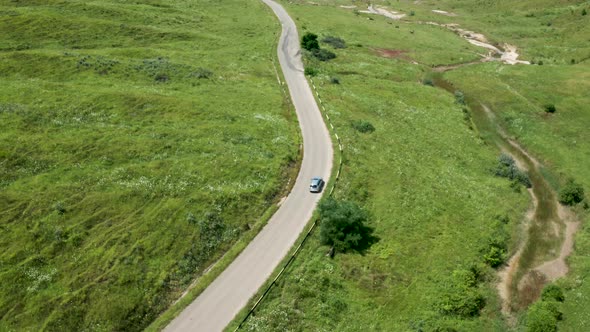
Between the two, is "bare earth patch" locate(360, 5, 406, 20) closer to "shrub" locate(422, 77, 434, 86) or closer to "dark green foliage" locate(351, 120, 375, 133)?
"shrub" locate(422, 77, 434, 86)

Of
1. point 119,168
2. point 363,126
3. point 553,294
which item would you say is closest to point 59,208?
point 119,168

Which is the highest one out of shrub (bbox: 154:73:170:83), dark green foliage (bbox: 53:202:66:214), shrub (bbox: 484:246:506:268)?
shrub (bbox: 154:73:170:83)

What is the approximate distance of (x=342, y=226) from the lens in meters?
44.5

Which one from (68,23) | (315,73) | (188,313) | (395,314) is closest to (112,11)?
(68,23)

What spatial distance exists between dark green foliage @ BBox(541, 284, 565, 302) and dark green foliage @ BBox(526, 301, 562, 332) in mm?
841

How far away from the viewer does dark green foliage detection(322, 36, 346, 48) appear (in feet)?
359

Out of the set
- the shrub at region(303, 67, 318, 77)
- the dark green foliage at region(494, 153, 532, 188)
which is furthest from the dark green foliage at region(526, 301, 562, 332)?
the shrub at region(303, 67, 318, 77)

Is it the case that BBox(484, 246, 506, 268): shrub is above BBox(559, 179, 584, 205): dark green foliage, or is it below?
below

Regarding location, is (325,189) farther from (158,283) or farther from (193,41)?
(193,41)

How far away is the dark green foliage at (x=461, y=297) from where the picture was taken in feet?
133

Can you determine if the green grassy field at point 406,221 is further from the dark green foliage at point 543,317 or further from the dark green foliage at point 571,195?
the dark green foliage at point 571,195

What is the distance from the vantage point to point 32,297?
35.4 metres

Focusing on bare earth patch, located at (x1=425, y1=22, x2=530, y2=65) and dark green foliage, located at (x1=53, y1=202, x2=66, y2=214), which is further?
bare earth patch, located at (x1=425, y1=22, x2=530, y2=65)

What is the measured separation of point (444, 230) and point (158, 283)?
31723 mm
